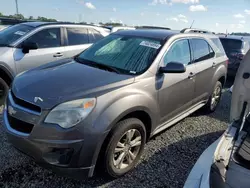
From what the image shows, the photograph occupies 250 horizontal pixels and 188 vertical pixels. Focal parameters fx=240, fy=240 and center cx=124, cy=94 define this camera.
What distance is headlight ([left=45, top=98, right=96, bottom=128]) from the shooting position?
232cm

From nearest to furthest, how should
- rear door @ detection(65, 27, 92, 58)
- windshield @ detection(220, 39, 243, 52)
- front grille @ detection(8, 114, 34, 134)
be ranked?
front grille @ detection(8, 114, 34, 134) → rear door @ detection(65, 27, 92, 58) → windshield @ detection(220, 39, 243, 52)

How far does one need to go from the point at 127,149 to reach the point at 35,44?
129 inches

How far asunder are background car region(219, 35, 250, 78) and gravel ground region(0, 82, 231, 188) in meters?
4.20

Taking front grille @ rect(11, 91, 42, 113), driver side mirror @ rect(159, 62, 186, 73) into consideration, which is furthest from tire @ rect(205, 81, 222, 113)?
front grille @ rect(11, 91, 42, 113)

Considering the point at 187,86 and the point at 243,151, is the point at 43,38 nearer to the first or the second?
the point at 187,86

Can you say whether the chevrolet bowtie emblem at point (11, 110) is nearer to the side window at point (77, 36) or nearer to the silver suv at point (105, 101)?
the silver suv at point (105, 101)

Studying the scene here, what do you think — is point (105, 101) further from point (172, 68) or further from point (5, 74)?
point (5, 74)

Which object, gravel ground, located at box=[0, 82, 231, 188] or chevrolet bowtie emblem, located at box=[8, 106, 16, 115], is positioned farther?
gravel ground, located at box=[0, 82, 231, 188]

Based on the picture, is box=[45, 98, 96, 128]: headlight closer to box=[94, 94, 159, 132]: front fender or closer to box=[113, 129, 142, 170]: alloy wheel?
box=[94, 94, 159, 132]: front fender

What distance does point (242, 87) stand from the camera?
2.21m

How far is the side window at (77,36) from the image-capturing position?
231 inches

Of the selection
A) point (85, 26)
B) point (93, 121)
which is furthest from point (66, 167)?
point (85, 26)

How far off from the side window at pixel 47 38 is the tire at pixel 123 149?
3.45 meters

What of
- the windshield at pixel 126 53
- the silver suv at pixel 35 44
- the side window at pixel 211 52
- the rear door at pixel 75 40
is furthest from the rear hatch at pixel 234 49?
the windshield at pixel 126 53
